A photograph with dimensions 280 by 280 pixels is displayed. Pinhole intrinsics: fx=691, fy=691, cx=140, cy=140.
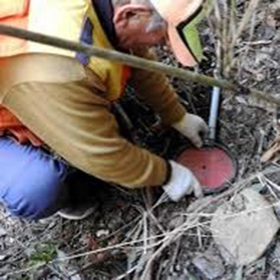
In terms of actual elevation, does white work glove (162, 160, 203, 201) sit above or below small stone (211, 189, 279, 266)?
above

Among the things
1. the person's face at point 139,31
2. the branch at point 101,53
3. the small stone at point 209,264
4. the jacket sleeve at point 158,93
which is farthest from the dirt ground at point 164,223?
the branch at point 101,53

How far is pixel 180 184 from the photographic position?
193 cm

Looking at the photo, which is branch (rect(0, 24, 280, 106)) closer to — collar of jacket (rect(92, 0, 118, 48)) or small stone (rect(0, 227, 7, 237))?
collar of jacket (rect(92, 0, 118, 48))

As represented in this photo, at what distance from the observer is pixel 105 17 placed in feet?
4.78

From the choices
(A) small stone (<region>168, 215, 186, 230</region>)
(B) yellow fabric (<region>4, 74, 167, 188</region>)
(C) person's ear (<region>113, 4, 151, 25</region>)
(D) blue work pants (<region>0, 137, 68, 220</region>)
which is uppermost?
(C) person's ear (<region>113, 4, 151, 25</region>)

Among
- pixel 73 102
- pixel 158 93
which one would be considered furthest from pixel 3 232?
pixel 73 102

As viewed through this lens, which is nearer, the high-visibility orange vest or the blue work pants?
the high-visibility orange vest

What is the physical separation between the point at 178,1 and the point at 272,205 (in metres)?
0.76

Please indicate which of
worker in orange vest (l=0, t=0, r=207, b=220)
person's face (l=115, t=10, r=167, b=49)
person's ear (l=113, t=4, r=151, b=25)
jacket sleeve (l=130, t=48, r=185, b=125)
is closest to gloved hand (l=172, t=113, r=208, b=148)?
jacket sleeve (l=130, t=48, r=185, b=125)

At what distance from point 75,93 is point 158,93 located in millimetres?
489

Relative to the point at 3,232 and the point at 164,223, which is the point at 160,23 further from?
the point at 3,232

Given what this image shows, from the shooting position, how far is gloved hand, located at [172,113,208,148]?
2.04 meters

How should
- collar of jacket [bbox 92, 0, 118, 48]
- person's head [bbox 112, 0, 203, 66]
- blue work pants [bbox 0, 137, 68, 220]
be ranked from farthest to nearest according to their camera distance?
blue work pants [bbox 0, 137, 68, 220] < collar of jacket [bbox 92, 0, 118, 48] < person's head [bbox 112, 0, 203, 66]

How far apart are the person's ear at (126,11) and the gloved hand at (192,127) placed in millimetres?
646
